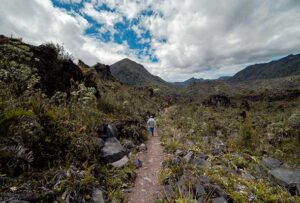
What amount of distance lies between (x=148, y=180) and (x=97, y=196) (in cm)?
210

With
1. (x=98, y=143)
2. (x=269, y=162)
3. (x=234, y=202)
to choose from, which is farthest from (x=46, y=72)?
(x=269, y=162)

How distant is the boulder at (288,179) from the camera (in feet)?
21.5

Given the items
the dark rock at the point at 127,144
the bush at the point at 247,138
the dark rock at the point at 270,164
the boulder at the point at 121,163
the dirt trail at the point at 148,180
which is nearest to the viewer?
the dirt trail at the point at 148,180

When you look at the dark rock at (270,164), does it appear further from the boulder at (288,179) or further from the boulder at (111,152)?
the boulder at (111,152)

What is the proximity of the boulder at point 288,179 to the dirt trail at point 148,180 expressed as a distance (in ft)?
15.4

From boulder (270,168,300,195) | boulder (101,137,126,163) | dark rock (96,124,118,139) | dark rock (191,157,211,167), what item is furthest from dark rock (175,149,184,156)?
boulder (270,168,300,195)

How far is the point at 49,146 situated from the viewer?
4.83m

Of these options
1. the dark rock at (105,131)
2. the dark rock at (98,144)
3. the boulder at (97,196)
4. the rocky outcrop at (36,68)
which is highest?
the rocky outcrop at (36,68)

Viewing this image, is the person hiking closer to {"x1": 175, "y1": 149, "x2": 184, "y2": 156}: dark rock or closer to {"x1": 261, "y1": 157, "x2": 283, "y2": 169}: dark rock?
{"x1": 175, "y1": 149, "x2": 184, "y2": 156}: dark rock

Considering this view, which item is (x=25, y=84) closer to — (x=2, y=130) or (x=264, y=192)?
(x=2, y=130)

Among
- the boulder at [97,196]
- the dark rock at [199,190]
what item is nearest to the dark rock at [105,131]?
the boulder at [97,196]

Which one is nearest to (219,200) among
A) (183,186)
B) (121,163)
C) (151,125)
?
(183,186)

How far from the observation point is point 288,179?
701 cm

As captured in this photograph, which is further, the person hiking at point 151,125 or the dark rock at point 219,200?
the person hiking at point 151,125
